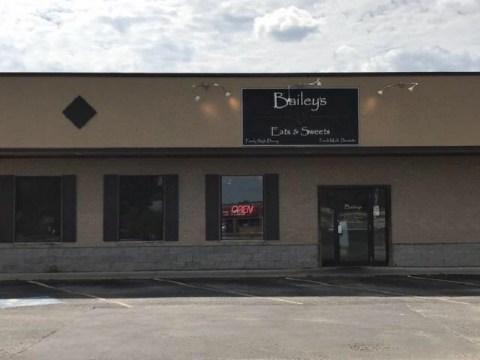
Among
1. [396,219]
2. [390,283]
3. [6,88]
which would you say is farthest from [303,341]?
[6,88]

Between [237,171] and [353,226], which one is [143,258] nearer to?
[237,171]

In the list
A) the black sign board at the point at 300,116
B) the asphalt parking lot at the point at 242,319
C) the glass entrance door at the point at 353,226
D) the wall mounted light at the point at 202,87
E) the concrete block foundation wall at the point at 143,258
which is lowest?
the asphalt parking lot at the point at 242,319

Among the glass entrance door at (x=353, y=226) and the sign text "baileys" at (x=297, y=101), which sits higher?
the sign text "baileys" at (x=297, y=101)

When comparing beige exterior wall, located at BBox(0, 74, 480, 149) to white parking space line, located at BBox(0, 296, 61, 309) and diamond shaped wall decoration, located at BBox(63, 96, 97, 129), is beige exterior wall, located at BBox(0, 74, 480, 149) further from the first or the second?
white parking space line, located at BBox(0, 296, 61, 309)

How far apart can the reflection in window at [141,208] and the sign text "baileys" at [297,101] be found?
4.07 m

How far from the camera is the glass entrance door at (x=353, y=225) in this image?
56.1 feet

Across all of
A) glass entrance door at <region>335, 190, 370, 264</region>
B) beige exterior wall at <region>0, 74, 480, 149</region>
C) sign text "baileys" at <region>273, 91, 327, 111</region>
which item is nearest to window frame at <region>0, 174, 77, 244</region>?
beige exterior wall at <region>0, 74, 480, 149</region>

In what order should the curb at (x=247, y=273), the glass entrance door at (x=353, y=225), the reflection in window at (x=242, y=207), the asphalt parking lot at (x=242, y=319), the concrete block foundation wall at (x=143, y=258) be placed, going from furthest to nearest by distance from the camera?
the glass entrance door at (x=353, y=225) → the reflection in window at (x=242, y=207) → the concrete block foundation wall at (x=143, y=258) → the curb at (x=247, y=273) → the asphalt parking lot at (x=242, y=319)

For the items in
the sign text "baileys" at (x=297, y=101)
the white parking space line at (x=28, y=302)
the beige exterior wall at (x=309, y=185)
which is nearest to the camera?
the white parking space line at (x=28, y=302)

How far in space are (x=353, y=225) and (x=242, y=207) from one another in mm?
3449

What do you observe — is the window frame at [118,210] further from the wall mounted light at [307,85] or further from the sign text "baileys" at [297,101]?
the wall mounted light at [307,85]

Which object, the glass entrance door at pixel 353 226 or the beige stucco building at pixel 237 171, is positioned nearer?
the beige stucco building at pixel 237 171

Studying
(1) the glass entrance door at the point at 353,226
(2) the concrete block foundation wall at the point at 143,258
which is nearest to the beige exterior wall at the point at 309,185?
(2) the concrete block foundation wall at the point at 143,258

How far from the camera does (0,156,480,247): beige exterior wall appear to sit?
16.5m
